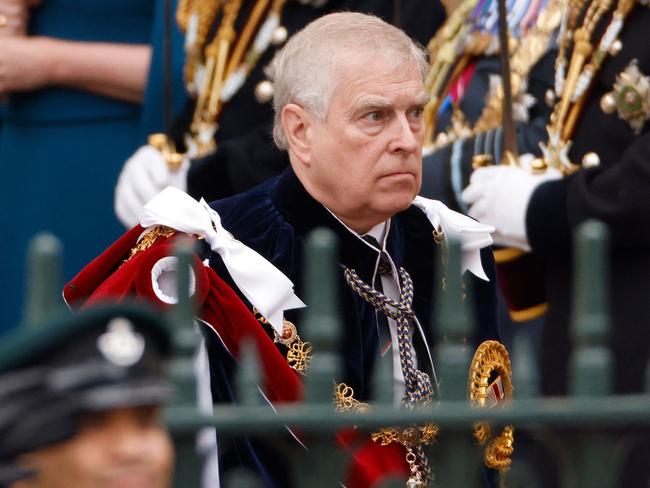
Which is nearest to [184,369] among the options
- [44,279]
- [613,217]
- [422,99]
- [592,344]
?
[44,279]

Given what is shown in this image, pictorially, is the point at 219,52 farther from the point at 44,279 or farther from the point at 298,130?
the point at 44,279

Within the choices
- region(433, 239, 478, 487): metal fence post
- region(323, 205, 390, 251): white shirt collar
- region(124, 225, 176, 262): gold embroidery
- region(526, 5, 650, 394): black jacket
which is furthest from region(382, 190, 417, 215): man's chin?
region(433, 239, 478, 487): metal fence post

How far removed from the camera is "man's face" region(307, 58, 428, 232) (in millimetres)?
4191

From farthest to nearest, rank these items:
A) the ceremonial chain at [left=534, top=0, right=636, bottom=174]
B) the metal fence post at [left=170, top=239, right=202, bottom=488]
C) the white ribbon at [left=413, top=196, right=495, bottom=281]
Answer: the ceremonial chain at [left=534, top=0, right=636, bottom=174] → the white ribbon at [left=413, top=196, right=495, bottom=281] → the metal fence post at [left=170, top=239, right=202, bottom=488]

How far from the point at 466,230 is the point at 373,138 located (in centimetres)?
40

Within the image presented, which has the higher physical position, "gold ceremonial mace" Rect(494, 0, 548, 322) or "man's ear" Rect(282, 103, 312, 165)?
"man's ear" Rect(282, 103, 312, 165)

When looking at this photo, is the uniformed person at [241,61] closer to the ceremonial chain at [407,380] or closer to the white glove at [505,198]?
the white glove at [505,198]

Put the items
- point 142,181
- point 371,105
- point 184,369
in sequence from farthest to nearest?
point 142,181 → point 371,105 → point 184,369

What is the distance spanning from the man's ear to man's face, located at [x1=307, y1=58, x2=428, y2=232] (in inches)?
2.3

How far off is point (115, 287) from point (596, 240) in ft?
4.73

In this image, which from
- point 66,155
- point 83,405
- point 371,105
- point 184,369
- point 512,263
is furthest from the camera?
point 66,155

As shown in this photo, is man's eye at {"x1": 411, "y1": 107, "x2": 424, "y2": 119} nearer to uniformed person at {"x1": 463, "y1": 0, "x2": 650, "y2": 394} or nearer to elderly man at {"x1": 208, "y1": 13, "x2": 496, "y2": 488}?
elderly man at {"x1": 208, "y1": 13, "x2": 496, "y2": 488}

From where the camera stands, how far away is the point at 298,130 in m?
4.32

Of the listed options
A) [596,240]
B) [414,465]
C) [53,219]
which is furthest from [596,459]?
[53,219]
